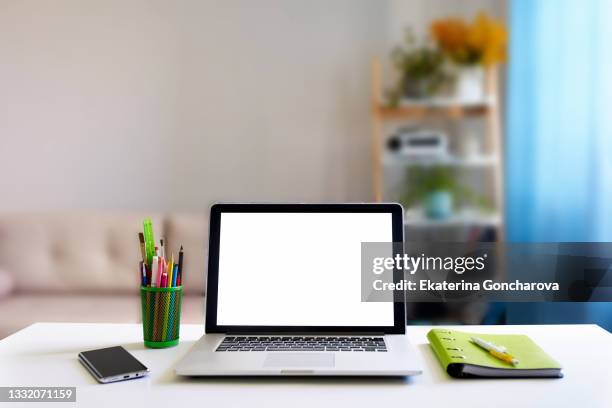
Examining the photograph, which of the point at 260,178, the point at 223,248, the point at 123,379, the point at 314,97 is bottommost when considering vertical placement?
the point at 123,379

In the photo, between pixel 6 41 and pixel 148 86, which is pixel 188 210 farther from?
pixel 6 41

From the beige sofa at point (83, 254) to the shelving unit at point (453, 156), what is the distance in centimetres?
84

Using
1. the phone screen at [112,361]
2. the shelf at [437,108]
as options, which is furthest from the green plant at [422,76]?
the phone screen at [112,361]

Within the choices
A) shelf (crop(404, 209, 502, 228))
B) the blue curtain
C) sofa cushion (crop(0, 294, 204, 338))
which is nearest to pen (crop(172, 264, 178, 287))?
sofa cushion (crop(0, 294, 204, 338))

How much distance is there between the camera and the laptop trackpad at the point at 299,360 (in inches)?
31.2

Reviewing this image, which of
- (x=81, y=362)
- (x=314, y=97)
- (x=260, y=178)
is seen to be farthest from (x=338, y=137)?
(x=81, y=362)

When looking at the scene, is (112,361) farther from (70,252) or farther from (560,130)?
(560,130)

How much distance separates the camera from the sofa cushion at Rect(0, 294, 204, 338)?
6.32ft

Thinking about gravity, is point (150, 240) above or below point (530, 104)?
below

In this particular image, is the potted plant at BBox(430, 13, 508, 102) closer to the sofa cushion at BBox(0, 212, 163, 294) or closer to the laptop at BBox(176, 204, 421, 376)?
the sofa cushion at BBox(0, 212, 163, 294)

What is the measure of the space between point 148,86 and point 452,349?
244 cm

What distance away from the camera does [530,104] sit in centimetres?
247

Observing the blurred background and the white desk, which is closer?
the white desk

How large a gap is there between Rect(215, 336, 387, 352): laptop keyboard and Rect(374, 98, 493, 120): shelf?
6.25 ft
